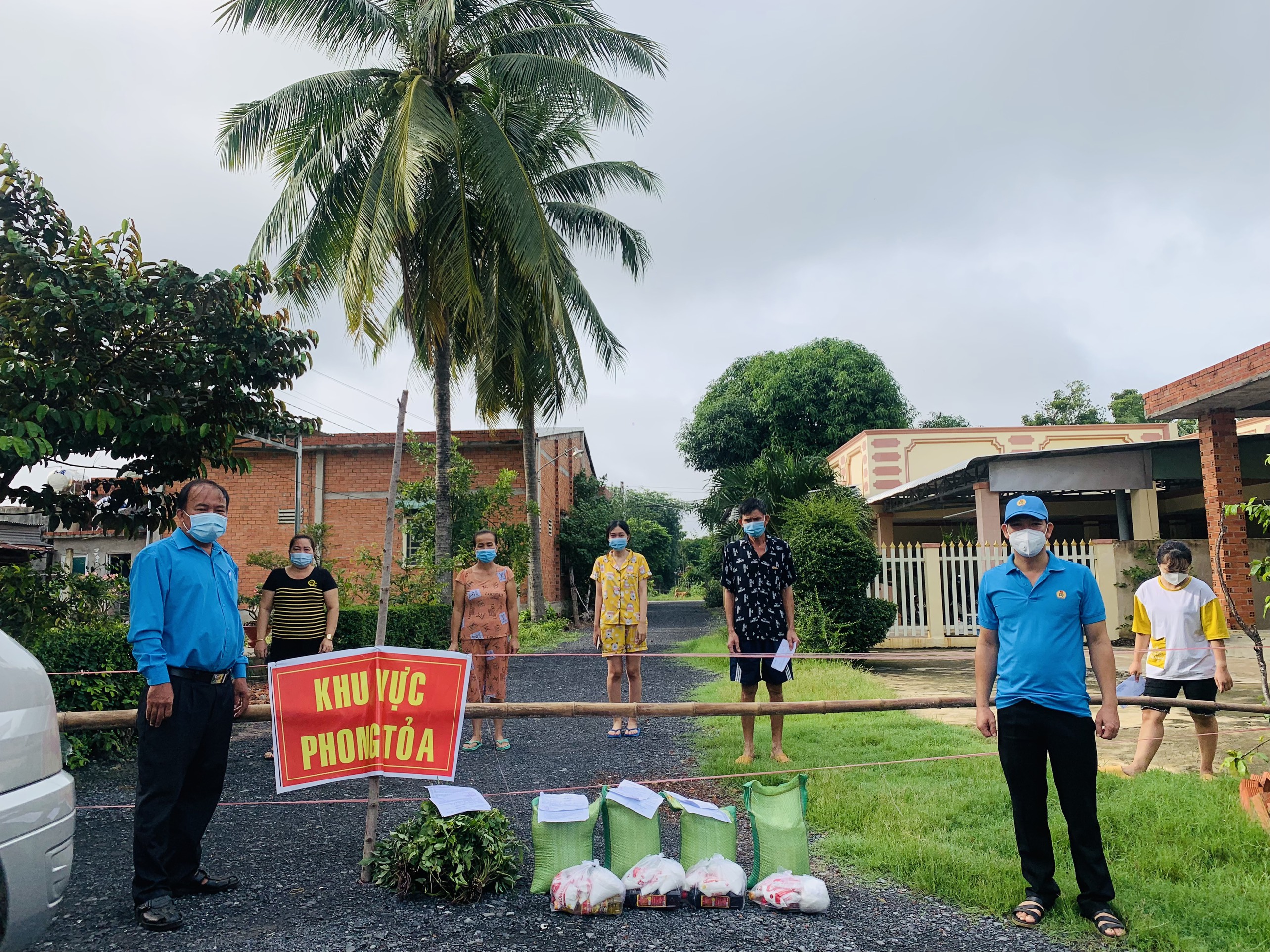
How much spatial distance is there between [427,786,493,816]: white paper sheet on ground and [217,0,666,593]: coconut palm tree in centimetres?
828

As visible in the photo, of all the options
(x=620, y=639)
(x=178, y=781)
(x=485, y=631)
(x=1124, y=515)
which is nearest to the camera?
(x=178, y=781)

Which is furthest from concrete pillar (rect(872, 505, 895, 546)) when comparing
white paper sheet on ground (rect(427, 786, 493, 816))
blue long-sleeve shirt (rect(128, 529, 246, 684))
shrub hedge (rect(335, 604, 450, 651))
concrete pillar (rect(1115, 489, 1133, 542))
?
blue long-sleeve shirt (rect(128, 529, 246, 684))

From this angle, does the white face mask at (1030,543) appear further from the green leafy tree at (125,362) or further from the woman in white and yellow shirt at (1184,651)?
the green leafy tree at (125,362)

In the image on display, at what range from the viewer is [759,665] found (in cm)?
600

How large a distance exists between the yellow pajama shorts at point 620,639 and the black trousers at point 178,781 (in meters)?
3.49

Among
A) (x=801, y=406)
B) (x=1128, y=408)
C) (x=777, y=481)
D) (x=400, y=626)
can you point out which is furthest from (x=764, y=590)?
(x=1128, y=408)

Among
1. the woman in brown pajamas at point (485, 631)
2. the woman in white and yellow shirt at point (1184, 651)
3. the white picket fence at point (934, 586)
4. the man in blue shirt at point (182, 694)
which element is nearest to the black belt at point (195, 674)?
the man in blue shirt at point (182, 694)

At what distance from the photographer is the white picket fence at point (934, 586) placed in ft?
47.8

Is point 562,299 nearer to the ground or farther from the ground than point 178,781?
farther from the ground

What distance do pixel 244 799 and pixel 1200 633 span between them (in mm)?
6138

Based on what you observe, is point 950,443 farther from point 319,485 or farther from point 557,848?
point 557,848

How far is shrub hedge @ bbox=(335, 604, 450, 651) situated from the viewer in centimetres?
1016

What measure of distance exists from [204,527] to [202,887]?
5.14 ft

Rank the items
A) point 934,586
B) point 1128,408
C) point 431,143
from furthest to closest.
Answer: point 1128,408, point 934,586, point 431,143
